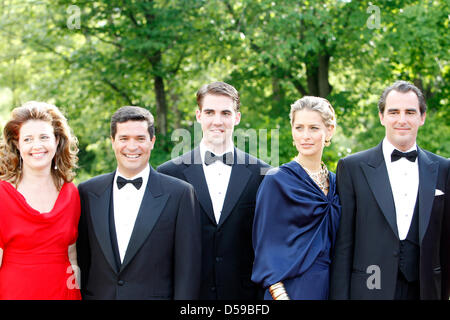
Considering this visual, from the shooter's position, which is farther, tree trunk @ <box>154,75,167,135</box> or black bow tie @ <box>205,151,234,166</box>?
tree trunk @ <box>154,75,167,135</box>

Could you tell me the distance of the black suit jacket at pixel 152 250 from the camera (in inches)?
143

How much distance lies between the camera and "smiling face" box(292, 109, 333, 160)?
3.91 meters

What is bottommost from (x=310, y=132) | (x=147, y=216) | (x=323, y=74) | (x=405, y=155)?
(x=147, y=216)

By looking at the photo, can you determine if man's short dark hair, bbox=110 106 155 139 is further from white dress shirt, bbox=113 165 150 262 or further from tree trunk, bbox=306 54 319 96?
tree trunk, bbox=306 54 319 96

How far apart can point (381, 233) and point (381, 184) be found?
36 cm

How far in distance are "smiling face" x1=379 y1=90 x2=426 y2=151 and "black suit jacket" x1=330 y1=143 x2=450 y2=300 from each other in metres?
0.18

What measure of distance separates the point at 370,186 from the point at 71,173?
2.29 meters

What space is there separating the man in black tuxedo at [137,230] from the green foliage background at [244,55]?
5.84 m

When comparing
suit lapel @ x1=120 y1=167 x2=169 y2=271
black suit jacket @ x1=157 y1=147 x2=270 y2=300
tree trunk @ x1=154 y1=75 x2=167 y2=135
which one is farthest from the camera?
tree trunk @ x1=154 y1=75 x2=167 y2=135

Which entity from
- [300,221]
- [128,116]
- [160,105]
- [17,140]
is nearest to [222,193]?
[300,221]

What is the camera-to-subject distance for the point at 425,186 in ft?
12.4

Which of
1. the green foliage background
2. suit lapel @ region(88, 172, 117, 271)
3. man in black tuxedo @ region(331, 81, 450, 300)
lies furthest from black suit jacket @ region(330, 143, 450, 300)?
the green foliage background

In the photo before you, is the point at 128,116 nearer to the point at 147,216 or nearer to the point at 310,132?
the point at 147,216
